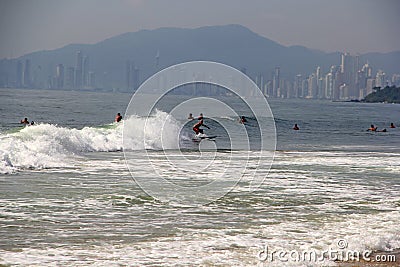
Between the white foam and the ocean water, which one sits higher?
the white foam

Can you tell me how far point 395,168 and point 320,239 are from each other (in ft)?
47.4

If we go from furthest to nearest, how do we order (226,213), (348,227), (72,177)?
(72,177) < (226,213) < (348,227)

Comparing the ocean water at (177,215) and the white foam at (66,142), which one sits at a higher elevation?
the white foam at (66,142)

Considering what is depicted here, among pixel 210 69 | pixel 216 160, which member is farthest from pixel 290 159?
pixel 210 69

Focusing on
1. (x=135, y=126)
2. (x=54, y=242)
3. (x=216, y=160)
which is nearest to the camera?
(x=54, y=242)

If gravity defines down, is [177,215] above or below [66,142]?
below

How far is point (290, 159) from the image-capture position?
91.0 ft

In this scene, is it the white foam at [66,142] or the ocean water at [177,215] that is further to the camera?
the white foam at [66,142]

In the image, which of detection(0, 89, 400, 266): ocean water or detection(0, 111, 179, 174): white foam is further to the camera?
detection(0, 111, 179, 174): white foam

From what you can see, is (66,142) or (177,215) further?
(66,142)

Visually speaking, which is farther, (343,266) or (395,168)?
(395,168)

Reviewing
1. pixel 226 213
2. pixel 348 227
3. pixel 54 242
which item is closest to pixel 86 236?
pixel 54 242

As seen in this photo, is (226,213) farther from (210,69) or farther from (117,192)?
(210,69)

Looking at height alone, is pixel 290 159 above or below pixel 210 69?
below
